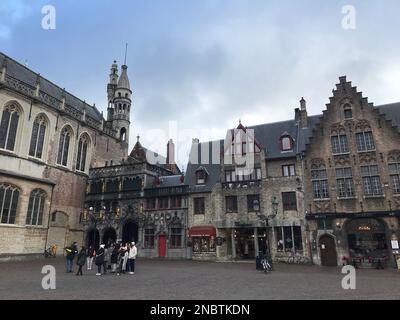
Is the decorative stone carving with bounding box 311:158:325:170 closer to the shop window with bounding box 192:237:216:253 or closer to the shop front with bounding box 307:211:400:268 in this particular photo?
the shop front with bounding box 307:211:400:268

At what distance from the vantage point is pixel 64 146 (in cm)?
3669

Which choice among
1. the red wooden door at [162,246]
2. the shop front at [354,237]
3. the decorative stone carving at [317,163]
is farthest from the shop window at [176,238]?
the decorative stone carving at [317,163]

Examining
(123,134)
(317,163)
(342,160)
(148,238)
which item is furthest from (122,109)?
(342,160)

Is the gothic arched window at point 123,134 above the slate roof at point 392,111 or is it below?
above

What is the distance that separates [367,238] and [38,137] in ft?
114

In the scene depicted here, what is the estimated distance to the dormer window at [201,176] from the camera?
32406 millimetres

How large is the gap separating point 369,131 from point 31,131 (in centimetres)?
3440

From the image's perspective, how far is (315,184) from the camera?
27.2m

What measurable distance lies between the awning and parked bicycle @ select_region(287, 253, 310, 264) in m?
7.57

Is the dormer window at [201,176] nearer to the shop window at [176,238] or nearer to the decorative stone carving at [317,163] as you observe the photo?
the shop window at [176,238]

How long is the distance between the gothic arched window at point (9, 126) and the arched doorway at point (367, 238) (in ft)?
110

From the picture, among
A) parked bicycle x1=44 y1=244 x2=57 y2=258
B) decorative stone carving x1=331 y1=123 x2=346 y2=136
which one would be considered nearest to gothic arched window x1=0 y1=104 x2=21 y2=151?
parked bicycle x1=44 y1=244 x2=57 y2=258
